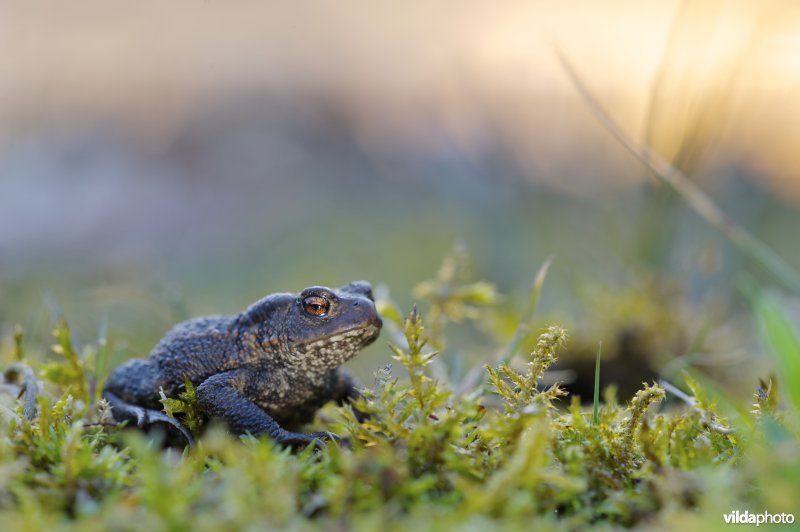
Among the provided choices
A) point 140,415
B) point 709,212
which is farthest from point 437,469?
point 709,212

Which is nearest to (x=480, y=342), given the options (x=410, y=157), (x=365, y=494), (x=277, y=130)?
(x=365, y=494)

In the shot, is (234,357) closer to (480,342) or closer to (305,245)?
(480,342)

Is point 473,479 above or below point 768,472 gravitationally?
below

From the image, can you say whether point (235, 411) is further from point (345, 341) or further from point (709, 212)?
point (709, 212)

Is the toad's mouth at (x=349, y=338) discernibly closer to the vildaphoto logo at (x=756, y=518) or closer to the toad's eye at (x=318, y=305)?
the toad's eye at (x=318, y=305)

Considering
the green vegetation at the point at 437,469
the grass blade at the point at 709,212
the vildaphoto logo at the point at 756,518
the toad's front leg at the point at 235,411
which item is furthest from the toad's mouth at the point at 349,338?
the vildaphoto logo at the point at 756,518

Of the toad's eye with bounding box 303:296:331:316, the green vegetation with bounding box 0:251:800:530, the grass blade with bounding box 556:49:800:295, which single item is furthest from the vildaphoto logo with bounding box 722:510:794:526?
the toad's eye with bounding box 303:296:331:316

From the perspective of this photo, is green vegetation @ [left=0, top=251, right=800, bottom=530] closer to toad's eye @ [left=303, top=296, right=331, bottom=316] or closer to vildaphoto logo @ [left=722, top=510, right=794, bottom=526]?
vildaphoto logo @ [left=722, top=510, right=794, bottom=526]
